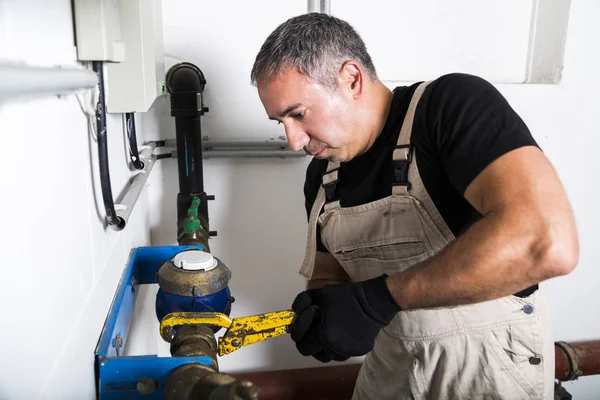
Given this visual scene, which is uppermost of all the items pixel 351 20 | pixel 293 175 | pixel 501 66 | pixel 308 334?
pixel 351 20

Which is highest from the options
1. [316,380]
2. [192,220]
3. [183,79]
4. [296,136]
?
[183,79]

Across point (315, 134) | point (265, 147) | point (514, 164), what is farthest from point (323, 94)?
point (265, 147)

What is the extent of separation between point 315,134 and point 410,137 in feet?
0.58

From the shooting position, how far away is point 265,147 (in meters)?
1.46

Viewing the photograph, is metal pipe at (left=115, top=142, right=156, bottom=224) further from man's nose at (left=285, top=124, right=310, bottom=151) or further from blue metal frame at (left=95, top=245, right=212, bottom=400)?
man's nose at (left=285, top=124, right=310, bottom=151)

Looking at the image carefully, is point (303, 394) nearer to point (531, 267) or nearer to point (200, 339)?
point (200, 339)

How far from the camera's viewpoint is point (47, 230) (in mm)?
525

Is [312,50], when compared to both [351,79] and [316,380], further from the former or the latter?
[316,380]

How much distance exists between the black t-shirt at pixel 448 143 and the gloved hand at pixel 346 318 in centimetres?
20

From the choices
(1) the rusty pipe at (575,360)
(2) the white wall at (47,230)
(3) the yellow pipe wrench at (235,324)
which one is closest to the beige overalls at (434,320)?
(3) the yellow pipe wrench at (235,324)

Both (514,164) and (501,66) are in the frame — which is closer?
(514,164)

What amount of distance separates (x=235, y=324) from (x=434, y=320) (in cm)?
43

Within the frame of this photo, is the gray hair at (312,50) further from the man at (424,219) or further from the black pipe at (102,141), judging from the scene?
the black pipe at (102,141)

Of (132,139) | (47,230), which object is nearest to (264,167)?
(132,139)
